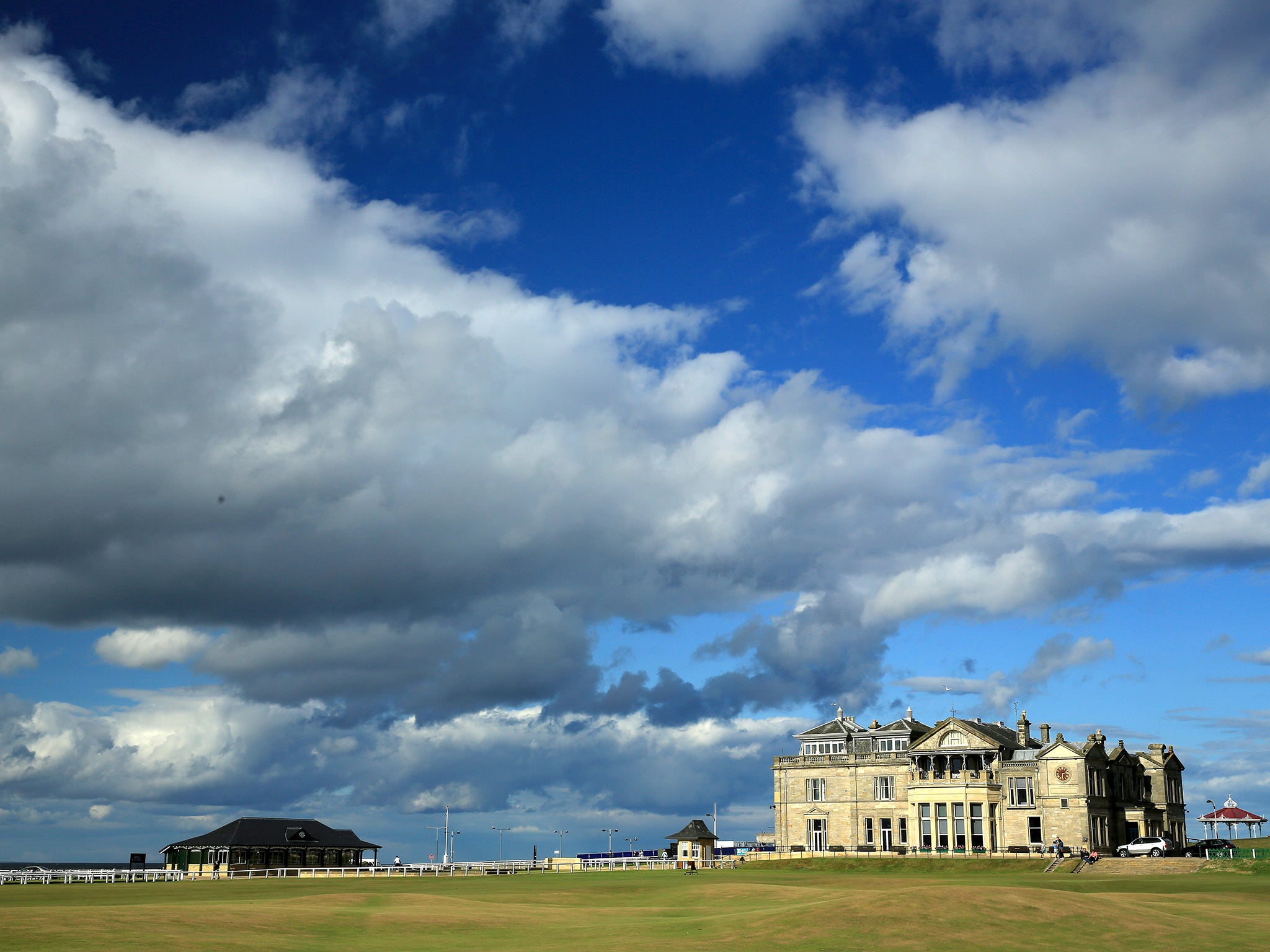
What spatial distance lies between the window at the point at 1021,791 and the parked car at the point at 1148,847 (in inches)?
442

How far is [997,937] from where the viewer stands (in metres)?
36.3

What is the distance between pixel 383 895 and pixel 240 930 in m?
21.6

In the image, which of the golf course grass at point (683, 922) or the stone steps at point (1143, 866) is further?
the stone steps at point (1143, 866)

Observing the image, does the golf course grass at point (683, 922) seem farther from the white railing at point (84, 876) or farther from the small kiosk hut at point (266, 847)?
the small kiosk hut at point (266, 847)

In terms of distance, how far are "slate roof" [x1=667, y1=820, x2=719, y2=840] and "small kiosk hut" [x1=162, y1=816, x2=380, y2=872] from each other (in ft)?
150

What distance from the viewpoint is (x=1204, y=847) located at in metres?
98.7

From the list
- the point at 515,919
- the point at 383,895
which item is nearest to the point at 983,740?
the point at 383,895

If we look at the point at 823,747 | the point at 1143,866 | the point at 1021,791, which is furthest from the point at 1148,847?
the point at 823,747

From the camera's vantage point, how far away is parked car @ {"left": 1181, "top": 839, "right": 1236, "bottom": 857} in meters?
92.6

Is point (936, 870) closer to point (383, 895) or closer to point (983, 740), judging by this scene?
point (983, 740)

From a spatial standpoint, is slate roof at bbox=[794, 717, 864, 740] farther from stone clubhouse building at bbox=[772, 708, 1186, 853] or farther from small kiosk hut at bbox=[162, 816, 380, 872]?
small kiosk hut at bbox=[162, 816, 380, 872]

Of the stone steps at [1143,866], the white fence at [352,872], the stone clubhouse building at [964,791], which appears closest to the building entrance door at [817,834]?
the stone clubhouse building at [964,791]

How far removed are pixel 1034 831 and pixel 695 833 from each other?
31167 mm

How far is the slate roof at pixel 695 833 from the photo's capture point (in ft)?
359
